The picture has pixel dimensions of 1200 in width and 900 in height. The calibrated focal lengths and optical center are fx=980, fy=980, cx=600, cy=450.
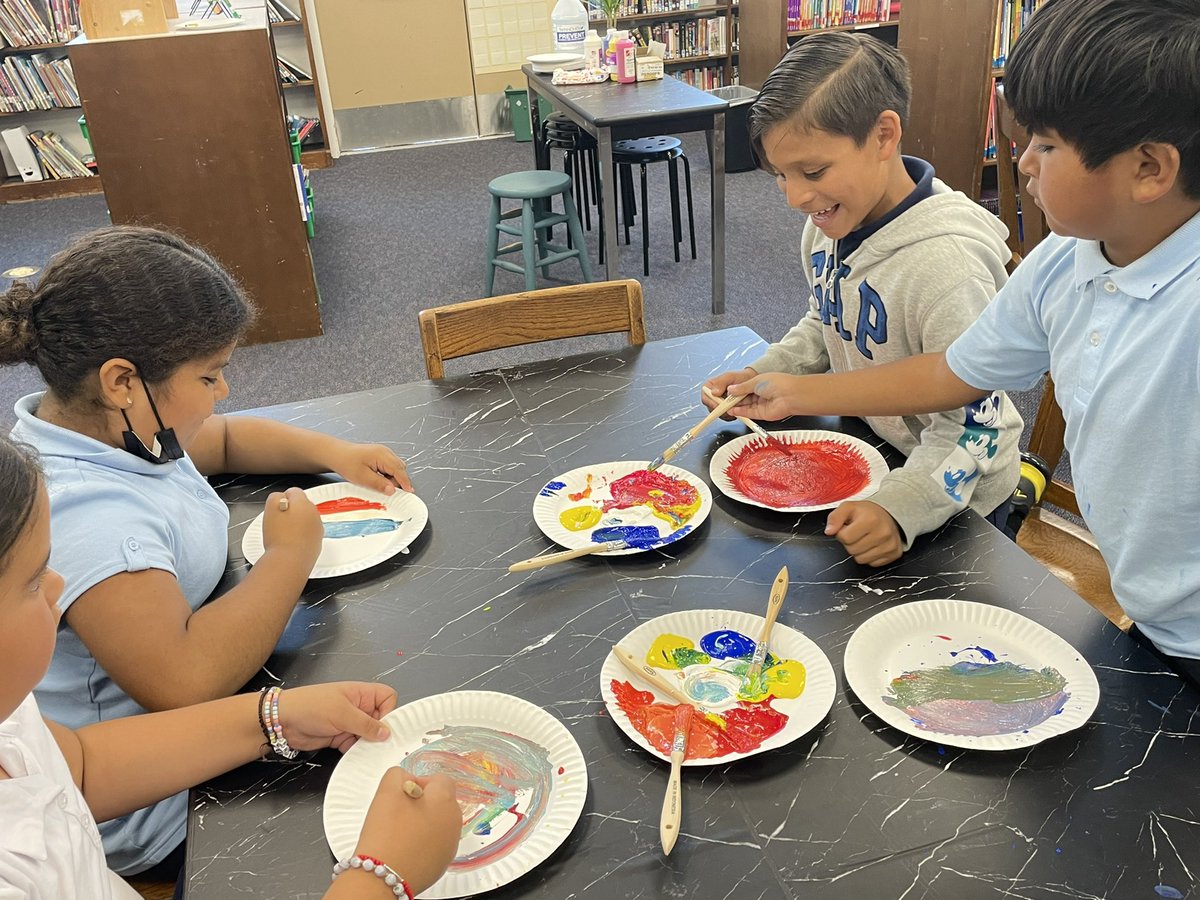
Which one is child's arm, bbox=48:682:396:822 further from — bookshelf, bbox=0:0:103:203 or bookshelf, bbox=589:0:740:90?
bookshelf, bbox=589:0:740:90

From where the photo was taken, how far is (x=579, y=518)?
1.30 meters

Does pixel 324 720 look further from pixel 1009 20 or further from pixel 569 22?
pixel 1009 20

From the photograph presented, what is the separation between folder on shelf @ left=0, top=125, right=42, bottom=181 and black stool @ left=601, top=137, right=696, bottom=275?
368 cm

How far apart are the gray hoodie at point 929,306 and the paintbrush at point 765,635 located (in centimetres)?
28

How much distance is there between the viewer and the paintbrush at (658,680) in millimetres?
975

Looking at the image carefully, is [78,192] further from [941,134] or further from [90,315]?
[90,315]

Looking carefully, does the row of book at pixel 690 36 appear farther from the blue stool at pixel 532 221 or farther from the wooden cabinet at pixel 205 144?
the wooden cabinet at pixel 205 144

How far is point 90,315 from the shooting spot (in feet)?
3.74

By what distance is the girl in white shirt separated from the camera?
0.79 meters

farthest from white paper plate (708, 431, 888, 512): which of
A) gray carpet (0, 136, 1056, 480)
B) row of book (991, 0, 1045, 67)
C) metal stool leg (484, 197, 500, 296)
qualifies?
row of book (991, 0, 1045, 67)

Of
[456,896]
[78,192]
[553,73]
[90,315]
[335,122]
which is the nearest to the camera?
[456,896]

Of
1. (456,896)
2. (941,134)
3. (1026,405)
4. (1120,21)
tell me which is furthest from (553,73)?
(456,896)

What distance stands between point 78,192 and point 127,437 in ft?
18.9

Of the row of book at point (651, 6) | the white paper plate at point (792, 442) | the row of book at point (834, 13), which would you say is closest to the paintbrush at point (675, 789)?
the white paper plate at point (792, 442)
